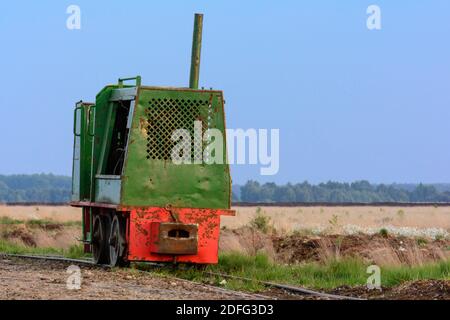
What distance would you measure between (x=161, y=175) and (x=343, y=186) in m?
177

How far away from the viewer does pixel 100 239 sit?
24.5 m

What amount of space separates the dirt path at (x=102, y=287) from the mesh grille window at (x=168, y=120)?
2.46 meters

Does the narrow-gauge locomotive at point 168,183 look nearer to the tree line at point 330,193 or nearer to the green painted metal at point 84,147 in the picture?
the green painted metal at point 84,147

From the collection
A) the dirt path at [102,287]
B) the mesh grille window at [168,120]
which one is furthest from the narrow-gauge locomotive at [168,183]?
the dirt path at [102,287]

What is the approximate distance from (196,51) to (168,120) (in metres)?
3.02

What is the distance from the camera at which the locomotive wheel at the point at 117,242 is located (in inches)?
886

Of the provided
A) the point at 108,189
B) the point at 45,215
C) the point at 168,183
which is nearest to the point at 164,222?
the point at 168,183

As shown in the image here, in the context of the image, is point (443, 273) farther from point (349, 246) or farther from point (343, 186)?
point (343, 186)

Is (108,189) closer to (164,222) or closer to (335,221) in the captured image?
(164,222)

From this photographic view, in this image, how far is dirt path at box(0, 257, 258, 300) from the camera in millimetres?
16203

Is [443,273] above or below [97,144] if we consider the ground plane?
below

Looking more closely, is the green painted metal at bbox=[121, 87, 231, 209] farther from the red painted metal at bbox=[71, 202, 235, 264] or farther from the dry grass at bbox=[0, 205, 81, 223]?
the dry grass at bbox=[0, 205, 81, 223]
